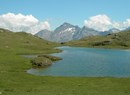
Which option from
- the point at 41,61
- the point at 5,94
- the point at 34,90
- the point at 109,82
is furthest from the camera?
the point at 41,61

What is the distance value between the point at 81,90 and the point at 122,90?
9261mm

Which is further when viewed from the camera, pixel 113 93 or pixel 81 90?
pixel 81 90

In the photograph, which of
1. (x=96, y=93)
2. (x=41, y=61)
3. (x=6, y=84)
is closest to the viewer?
(x=96, y=93)

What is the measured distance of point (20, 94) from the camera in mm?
56156

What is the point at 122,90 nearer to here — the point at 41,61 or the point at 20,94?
the point at 20,94

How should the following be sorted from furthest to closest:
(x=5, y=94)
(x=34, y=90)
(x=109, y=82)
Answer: (x=109, y=82) → (x=34, y=90) → (x=5, y=94)

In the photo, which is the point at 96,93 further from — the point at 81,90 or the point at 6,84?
the point at 6,84

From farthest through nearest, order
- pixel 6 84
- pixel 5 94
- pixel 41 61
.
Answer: pixel 41 61 < pixel 6 84 < pixel 5 94

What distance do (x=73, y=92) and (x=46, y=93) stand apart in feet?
20.1

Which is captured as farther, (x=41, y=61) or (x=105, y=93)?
(x=41, y=61)

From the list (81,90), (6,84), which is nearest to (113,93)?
(81,90)

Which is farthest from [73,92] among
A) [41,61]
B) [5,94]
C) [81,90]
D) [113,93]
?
[41,61]

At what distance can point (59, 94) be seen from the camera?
188ft

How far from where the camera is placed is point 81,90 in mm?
63062
